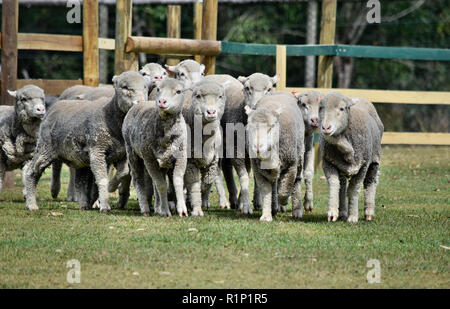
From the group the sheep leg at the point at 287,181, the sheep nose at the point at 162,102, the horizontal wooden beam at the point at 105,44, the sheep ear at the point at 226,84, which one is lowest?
the sheep leg at the point at 287,181

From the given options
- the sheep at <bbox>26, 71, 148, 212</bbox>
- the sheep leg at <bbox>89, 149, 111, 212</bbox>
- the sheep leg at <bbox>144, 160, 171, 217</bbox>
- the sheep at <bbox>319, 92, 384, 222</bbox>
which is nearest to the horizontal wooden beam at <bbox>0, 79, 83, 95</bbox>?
the sheep at <bbox>26, 71, 148, 212</bbox>

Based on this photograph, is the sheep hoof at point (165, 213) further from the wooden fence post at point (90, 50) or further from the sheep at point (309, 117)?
the wooden fence post at point (90, 50)

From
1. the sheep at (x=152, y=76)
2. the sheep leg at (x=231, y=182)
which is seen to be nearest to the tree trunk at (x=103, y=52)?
the sheep at (x=152, y=76)

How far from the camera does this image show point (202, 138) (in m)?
10.2

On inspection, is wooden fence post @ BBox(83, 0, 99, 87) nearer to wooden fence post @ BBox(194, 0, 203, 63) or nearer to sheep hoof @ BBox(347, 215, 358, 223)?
wooden fence post @ BBox(194, 0, 203, 63)

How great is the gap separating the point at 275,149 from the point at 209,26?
5.96 metres

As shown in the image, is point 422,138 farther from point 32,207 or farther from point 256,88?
point 32,207

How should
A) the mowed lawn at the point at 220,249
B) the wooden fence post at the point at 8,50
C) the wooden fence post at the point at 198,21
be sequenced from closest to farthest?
the mowed lawn at the point at 220,249 < the wooden fence post at the point at 8,50 < the wooden fence post at the point at 198,21

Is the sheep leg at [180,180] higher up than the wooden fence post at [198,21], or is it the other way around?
the wooden fence post at [198,21]

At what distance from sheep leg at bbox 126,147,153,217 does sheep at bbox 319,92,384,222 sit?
2.34m

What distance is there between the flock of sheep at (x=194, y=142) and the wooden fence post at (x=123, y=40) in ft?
5.93

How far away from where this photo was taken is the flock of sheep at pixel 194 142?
9680 mm

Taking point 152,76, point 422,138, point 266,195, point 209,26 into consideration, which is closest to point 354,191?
point 266,195
